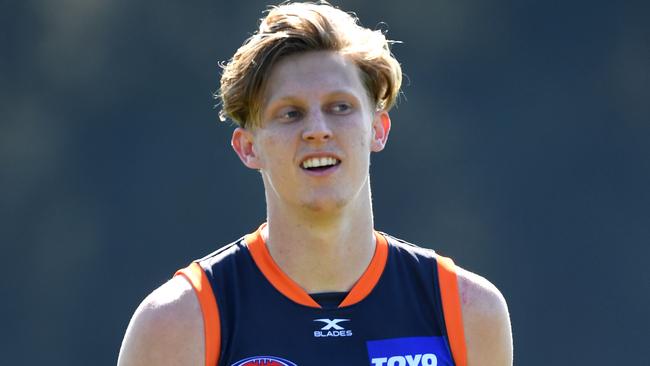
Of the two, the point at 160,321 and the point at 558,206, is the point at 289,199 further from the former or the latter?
the point at 558,206

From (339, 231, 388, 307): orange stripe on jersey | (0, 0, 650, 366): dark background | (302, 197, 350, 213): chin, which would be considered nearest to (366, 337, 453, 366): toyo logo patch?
(339, 231, 388, 307): orange stripe on jersey

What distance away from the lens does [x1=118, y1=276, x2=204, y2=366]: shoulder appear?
2.80m

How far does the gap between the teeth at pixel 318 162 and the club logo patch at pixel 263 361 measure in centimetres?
46

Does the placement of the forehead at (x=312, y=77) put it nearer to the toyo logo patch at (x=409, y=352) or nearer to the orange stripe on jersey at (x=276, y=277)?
the orange stripe on jersey at (x=276, y=277)

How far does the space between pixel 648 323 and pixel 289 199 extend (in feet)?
15.1

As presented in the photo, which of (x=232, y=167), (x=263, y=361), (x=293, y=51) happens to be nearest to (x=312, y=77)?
(x=293, y=51)

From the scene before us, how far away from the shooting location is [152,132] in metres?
6.93

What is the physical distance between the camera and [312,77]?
294cm

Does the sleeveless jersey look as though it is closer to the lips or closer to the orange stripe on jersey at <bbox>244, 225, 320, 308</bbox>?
the orange stripe on jersey at <bbox>244, 225, 320, 308</bbox>

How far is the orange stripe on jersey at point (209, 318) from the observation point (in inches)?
111

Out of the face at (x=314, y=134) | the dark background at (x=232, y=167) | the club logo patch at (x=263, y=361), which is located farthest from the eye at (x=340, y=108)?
the dark background at (x=232, y=167)

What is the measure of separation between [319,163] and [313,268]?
27 cm

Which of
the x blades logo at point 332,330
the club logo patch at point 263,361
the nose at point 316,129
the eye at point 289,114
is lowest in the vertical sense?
the club logo patch at point 263,361

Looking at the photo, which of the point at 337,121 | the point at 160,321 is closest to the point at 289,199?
the point at 337,121
